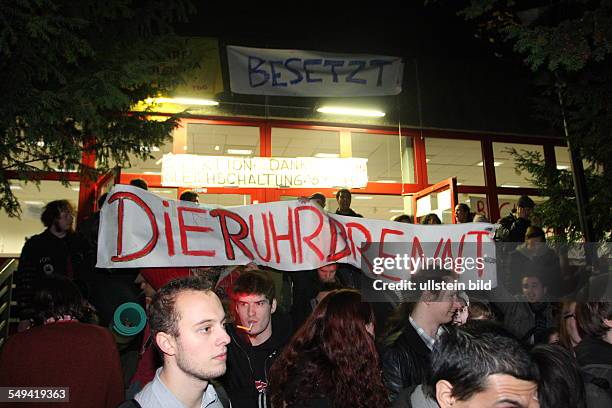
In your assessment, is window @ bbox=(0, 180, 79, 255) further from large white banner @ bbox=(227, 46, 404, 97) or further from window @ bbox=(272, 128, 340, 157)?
window @ bbox=(272, 128, 340, 157)

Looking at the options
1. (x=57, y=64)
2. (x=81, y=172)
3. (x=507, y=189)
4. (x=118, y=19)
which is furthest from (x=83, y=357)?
(x=507, y=189)

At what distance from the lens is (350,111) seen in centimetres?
1048

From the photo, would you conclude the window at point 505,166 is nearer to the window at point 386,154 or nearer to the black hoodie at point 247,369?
the window at point 386,154

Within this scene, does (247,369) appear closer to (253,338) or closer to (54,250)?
(253,338)

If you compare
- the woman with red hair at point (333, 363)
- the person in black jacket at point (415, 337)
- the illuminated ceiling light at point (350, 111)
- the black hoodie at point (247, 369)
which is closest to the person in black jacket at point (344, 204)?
the person in black jacket at point (415, 337)

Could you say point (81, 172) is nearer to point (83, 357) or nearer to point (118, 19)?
point (118, 19)

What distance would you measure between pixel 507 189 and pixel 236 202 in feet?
21.6

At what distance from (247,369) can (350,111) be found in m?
7.79

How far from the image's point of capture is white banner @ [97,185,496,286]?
4.75m

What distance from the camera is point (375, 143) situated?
1120 cm

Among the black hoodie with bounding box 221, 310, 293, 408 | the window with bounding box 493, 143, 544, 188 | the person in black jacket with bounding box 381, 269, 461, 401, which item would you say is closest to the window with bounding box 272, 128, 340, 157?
the window with bounding box 493, 143, 544, 188

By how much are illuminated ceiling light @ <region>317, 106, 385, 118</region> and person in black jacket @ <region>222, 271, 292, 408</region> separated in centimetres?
685

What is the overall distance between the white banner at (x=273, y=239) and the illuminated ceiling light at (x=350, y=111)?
5340mm

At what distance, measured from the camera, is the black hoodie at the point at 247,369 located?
3.26 metres
